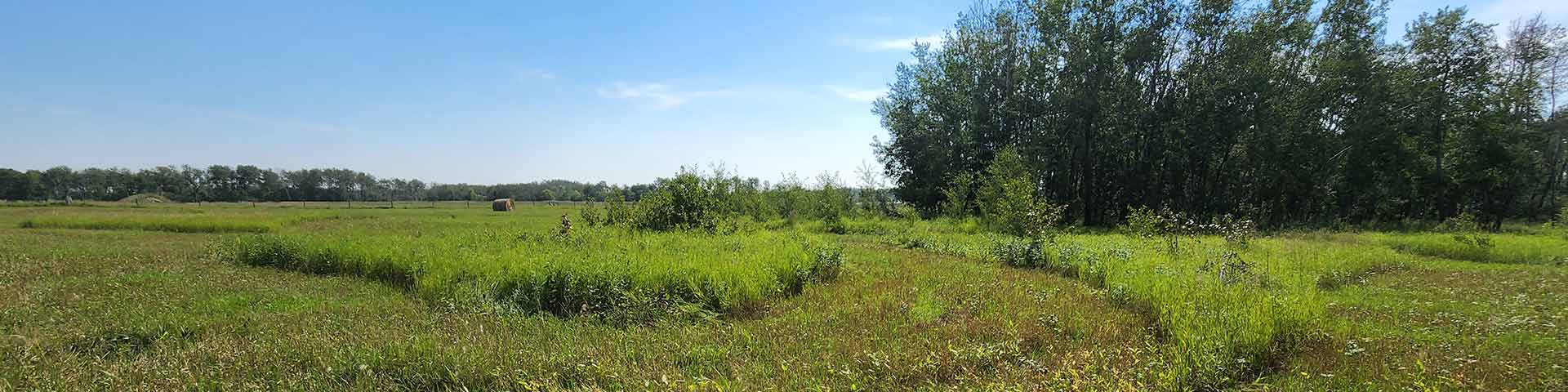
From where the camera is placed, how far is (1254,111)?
26891mm

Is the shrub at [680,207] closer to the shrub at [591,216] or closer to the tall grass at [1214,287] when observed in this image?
the shrub at [591,216]

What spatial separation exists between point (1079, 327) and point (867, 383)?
2.81m

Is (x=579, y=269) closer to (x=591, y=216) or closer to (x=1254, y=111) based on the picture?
(x=591, y=216)

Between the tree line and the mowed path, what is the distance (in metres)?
20.5

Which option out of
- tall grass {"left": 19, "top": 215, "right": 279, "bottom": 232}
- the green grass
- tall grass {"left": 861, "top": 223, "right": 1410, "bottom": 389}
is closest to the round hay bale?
tall grass {"left": 19, "top": 215, "right": 279, "bottom": 232}

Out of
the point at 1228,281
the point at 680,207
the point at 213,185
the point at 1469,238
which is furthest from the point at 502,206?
the point at 213,185

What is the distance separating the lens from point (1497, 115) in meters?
27.2

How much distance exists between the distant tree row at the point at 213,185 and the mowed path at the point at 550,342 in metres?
93.0

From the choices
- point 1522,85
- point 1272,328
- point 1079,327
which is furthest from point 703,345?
point 1522,85

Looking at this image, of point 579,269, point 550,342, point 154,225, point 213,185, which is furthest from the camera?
point 213,185

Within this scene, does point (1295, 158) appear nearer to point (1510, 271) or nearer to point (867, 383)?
point (1510, 271)

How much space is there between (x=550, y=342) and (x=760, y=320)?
233cm

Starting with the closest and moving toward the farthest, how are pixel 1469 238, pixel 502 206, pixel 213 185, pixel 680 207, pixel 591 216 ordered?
pixel 1469 238 → pixel 680 207 → pixel 591 216 → pixel 502 206 → pixel 213 185

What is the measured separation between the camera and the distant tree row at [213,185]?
96812mm
